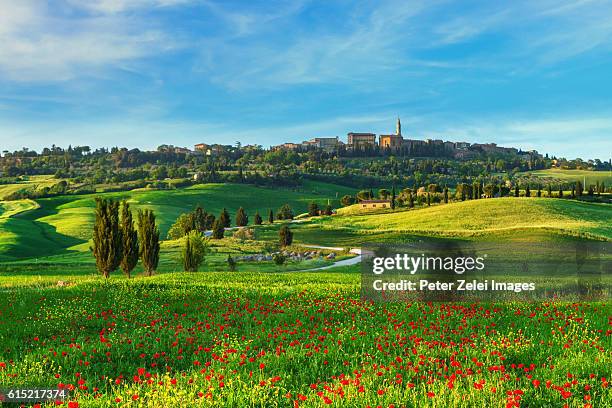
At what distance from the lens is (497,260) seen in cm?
1753

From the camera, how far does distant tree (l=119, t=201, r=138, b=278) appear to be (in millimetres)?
43938

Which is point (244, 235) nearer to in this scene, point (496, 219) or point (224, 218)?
point (224, 218)

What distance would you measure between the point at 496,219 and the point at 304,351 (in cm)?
8740

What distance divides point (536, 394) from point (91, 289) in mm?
20147

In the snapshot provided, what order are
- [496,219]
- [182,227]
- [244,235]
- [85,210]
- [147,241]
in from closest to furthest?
[147,241] < [496,219] < [244,235] < [182,227] < [85,210]

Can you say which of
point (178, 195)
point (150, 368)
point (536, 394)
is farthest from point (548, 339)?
point (178, 195)

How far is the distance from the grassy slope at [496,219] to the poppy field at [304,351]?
221 feet

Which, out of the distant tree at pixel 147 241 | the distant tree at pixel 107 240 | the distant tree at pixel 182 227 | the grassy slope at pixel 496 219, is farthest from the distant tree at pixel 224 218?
the distant tree at pixel 107 240

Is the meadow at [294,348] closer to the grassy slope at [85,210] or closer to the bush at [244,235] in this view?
the bush at [244,235]

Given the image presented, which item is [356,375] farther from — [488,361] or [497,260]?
[497,260]

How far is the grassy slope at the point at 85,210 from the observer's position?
326ft

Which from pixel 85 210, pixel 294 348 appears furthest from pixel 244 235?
pixel 294 348

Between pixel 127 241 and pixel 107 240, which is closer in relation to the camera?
pixel 107 240

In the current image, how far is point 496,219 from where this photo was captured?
93.2 meters
